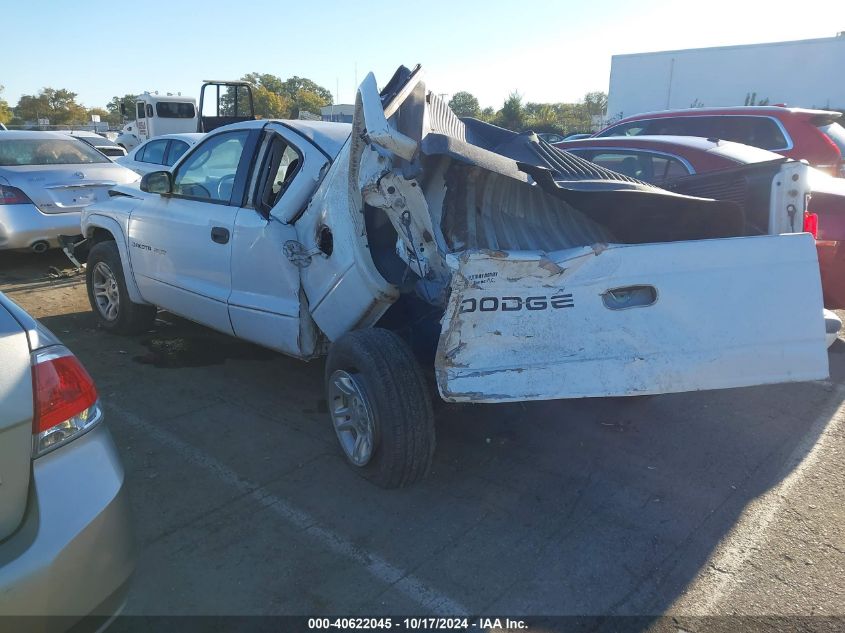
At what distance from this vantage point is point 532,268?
9.71 ft

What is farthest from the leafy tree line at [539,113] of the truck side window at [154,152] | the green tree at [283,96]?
the truck side window at [154,152]

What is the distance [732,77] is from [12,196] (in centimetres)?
2997

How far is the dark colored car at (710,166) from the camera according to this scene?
4.76 meters

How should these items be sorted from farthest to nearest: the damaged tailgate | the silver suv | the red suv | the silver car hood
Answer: the silver car hood < the red suv < the damaged tailgate < the silver suv

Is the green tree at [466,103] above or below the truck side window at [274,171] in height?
above

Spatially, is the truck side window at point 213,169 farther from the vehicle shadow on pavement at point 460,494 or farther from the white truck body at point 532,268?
the vehicle shadow on pavement at point 460,494

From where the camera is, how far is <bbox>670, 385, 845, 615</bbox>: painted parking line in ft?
8.89

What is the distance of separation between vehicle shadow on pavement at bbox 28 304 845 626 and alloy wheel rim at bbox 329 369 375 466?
0.20m

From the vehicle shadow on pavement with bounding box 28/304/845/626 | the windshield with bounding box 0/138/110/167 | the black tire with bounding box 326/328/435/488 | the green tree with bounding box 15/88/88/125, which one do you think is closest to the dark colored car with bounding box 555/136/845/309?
the vehicle shadow on pavement with bounding box 28/304/845/626

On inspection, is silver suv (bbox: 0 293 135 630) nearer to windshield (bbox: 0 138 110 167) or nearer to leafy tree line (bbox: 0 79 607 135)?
windshield (bbox: 0 138 110 167)

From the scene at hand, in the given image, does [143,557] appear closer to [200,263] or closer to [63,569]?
[63,569]

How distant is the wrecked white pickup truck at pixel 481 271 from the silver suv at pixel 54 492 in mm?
1391

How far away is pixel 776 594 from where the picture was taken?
2.73 m

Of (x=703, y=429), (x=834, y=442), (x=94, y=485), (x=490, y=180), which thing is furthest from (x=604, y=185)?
(x=94, y=485)
